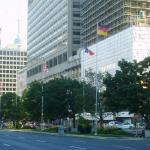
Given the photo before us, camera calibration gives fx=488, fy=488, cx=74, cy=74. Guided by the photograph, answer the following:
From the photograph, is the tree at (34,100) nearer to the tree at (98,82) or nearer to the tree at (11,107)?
the tree at (98,82)

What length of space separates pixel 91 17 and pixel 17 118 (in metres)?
46.7

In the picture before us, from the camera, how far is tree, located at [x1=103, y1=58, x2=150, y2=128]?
179 feet

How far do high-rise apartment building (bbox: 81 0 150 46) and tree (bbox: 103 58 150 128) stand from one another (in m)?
69.1

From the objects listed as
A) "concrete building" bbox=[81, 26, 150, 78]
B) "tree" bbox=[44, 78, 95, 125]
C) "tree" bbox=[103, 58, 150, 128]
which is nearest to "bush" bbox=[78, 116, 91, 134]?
"tree" bbox=[103, 58, 150, 128]

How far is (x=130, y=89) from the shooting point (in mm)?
54344

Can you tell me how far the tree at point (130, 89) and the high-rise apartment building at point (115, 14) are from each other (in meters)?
69.1

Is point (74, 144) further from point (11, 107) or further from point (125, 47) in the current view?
point (11, 107)

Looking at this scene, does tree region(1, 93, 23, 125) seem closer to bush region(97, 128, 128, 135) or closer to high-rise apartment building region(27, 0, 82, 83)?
high-rise apartment building region(27, 0, 82, 83)

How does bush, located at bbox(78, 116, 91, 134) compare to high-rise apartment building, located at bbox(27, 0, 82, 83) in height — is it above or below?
below

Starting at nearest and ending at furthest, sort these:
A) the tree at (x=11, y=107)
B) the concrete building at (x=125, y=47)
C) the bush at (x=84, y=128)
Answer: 1. the bush at (x=84, y=128)
2. the tree at (x=11, y=107)
3. the concrete building at (x=125, y=47)

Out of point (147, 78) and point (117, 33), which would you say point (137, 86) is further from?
point (117, 33)

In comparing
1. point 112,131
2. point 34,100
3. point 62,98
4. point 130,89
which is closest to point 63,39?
point 34,100

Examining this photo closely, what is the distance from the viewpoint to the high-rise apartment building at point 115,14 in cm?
12925

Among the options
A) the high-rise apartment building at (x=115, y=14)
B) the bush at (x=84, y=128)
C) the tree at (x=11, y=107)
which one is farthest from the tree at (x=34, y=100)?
the high-rise apartment building at (x=115, y=14)
